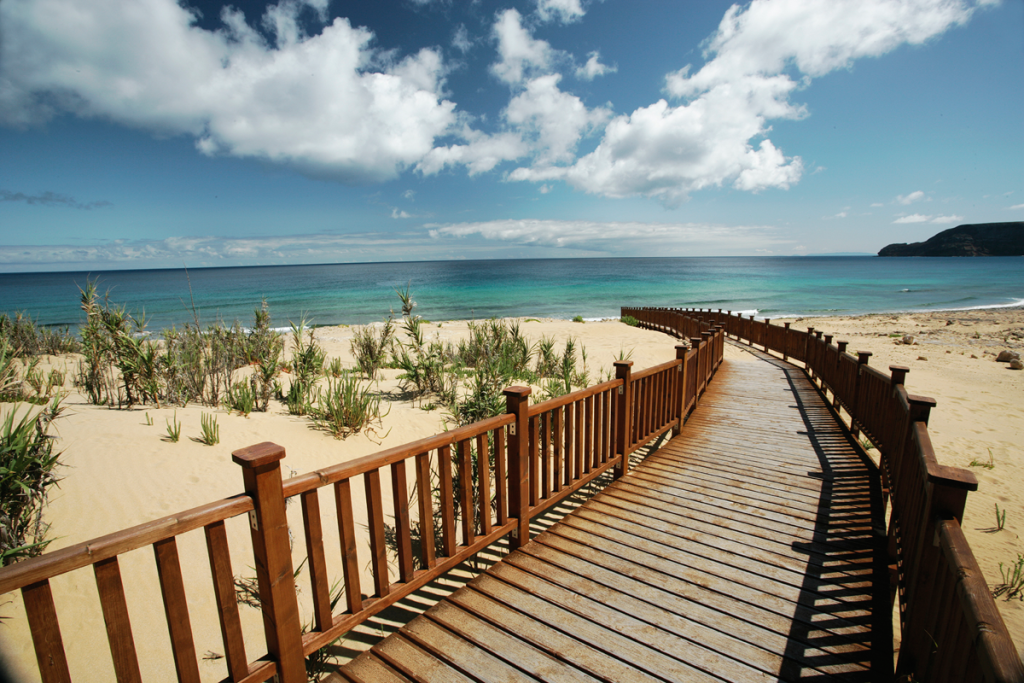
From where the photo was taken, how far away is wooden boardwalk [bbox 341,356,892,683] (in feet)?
7.79

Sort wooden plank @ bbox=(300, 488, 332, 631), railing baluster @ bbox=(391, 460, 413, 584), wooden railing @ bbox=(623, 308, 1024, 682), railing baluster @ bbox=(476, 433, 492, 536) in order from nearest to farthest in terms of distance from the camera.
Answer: wooden railing @ bbox=(623, 308, 1024, 682), wooden plank @ bbox=(300, 488, 332, 631), railing baluster @ bbox=(391, 460, 413, 584), railing baluster @ bbox=(476, 433, 492, 536)

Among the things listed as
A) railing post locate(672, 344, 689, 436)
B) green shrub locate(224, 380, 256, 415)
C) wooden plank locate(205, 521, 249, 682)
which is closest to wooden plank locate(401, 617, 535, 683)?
wooden plank locate(205, 521, 249, 682)

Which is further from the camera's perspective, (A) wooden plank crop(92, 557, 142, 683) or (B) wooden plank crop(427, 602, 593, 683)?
(B) wooden plank crop(427, 602, 593, 683)

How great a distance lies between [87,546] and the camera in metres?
1.57

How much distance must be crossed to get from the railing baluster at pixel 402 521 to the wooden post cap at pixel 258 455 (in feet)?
2.31

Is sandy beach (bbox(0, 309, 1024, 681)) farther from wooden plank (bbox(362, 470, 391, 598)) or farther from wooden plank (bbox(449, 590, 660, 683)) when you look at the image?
wooden plank (bbox(449, 590, 660, 683))

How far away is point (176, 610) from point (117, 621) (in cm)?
19

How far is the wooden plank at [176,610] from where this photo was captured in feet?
5.72

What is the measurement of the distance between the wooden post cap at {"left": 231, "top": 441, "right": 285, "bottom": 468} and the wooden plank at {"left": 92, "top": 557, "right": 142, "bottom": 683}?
1.61 ft

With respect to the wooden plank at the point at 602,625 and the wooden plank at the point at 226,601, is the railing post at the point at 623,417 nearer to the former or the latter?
the wooden plank at the point at 602,625

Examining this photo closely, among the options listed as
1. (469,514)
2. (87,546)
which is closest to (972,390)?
(469,514)

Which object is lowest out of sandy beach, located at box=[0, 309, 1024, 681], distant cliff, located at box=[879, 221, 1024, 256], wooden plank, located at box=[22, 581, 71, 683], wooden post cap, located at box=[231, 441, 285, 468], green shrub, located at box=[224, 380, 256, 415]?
sandy beach, located at box=[0, 309, 1024, 681]

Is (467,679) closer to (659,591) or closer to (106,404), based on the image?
(659,591)

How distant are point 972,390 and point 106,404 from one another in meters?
17.2
